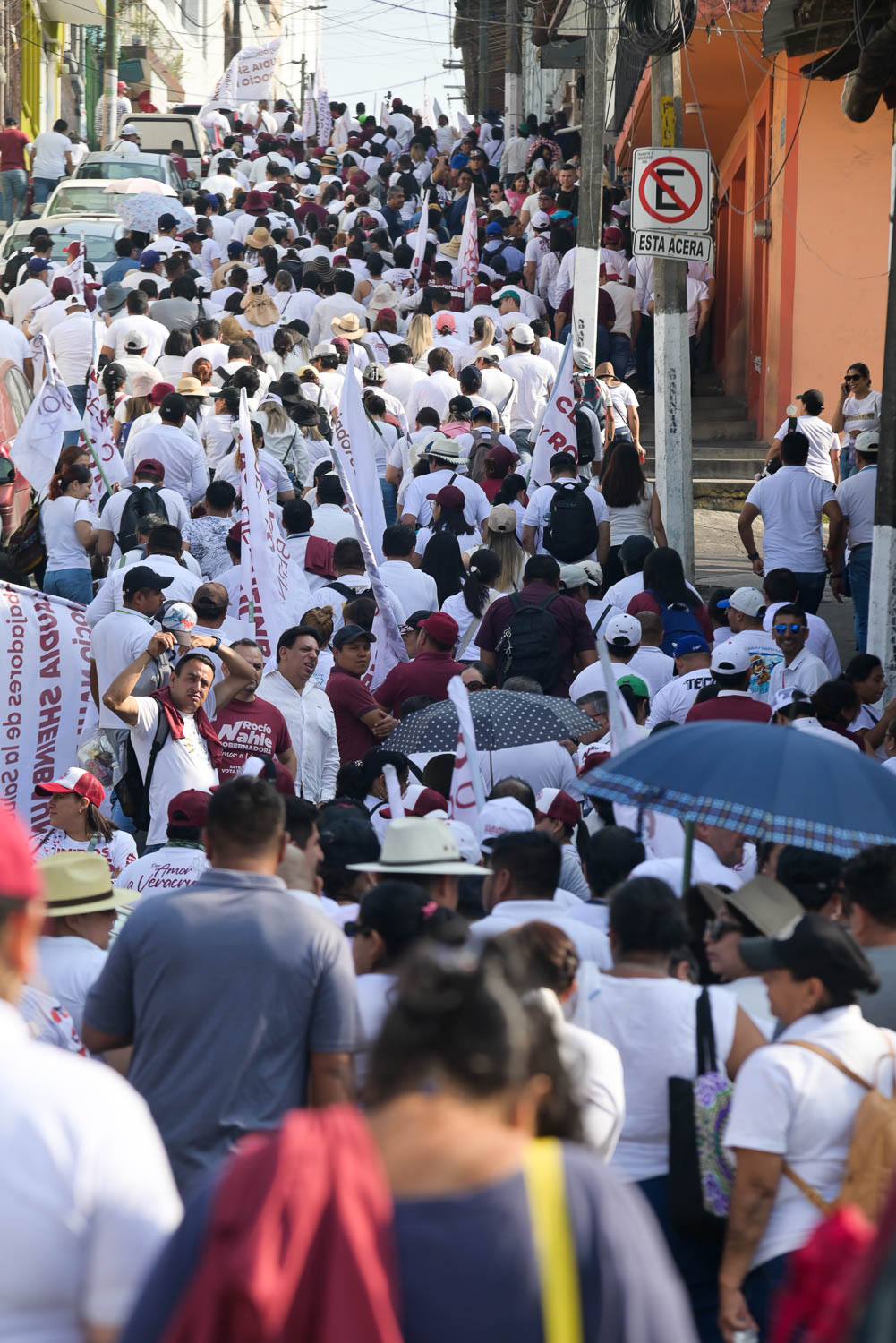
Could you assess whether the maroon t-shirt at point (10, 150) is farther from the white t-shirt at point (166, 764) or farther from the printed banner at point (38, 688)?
the white t-shirt at point (166, 764)

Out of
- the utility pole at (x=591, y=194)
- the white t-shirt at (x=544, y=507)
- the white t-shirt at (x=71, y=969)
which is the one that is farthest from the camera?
the utility pole at (x=591, y=194)

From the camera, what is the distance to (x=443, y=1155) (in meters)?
1.94

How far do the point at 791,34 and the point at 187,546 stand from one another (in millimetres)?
4886

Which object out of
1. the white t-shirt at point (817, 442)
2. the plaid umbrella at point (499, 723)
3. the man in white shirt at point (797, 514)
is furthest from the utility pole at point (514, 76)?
the plaid umbrella at point (499, 723)

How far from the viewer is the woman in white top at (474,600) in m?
9.75

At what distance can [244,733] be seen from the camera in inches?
283

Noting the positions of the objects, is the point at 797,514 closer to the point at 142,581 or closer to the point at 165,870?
the point at 142,581

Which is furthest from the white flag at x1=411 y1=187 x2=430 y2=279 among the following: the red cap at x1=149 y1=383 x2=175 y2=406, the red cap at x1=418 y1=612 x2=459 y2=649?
the red cap at x1=418 y1=612 x2=459 y2=649

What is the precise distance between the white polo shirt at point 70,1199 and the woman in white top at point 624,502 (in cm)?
966

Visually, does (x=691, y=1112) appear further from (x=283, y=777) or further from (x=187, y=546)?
(x=187, y=546)

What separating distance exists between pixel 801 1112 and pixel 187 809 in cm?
292

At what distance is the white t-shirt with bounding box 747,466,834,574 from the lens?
37.3 feet

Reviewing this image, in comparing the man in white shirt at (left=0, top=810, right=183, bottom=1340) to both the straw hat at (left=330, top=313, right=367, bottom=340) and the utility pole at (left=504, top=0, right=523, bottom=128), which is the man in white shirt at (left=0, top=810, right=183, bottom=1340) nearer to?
the straw hat at (left=330, top=313, right=367, bottom=340)

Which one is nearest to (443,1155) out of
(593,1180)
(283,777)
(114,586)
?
(593,1180)
